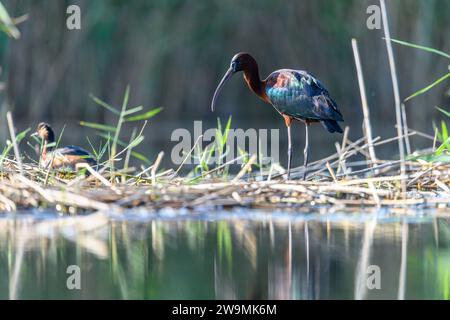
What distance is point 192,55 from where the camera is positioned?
15711 millimetres

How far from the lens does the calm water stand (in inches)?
190

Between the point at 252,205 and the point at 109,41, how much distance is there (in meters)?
8.42

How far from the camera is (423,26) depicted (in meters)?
14.6

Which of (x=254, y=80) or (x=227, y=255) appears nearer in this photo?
(x=227, y=255)

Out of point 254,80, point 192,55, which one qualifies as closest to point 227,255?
point 254,80

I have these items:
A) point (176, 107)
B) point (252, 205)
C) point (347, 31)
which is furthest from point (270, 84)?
point (176, 107)

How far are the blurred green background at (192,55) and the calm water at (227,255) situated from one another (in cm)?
720

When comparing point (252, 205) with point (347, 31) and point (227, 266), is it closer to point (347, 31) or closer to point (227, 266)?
point (227, 266)

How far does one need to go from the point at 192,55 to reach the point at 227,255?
10285mm

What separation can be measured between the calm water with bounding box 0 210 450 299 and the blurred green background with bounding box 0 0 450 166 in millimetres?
7203

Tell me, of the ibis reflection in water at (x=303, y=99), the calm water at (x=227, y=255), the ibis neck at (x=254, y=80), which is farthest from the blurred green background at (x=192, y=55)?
the calm water at (x=227, y=255)

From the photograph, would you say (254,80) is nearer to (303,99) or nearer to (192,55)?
(303,99)

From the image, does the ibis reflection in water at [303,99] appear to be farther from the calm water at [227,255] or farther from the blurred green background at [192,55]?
the blurred green background at [192,55]

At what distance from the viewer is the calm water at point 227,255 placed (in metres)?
4.82
